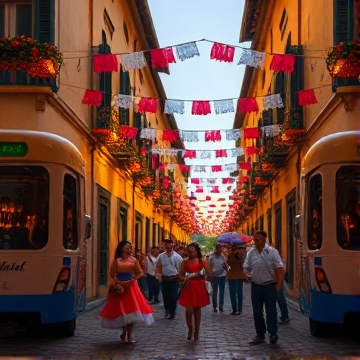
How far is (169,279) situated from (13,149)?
269 inches

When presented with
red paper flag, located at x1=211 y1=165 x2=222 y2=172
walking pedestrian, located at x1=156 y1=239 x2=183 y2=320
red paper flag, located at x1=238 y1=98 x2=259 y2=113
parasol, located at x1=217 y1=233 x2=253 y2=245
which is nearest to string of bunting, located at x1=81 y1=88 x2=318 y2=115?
red paper flag, located at x1=238 y1=98 x2=259 y2=113

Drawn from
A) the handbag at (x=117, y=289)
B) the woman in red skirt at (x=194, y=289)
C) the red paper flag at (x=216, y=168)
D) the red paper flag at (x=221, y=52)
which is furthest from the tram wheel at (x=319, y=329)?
the red paper flag at (x=216, y=168)

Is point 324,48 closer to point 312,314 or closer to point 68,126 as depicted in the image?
point 68,126

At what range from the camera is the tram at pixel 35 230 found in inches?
396

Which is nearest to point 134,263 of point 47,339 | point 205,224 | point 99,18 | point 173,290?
point 47,339

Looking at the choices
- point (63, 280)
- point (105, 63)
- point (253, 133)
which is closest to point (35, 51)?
point (105, 63)

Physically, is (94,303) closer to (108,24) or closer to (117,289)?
(117,289)

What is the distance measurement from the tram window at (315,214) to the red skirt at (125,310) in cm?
264

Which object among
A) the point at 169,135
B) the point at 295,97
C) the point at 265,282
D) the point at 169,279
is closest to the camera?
the point at 265,282

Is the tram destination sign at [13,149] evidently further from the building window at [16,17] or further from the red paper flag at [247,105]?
the red paper flag at [247,105]

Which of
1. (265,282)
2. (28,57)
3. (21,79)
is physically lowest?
(265,282)

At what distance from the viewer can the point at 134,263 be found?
36.9 feet

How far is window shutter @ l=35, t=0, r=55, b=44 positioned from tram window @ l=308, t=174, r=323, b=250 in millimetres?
7051

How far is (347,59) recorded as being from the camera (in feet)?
45.4
